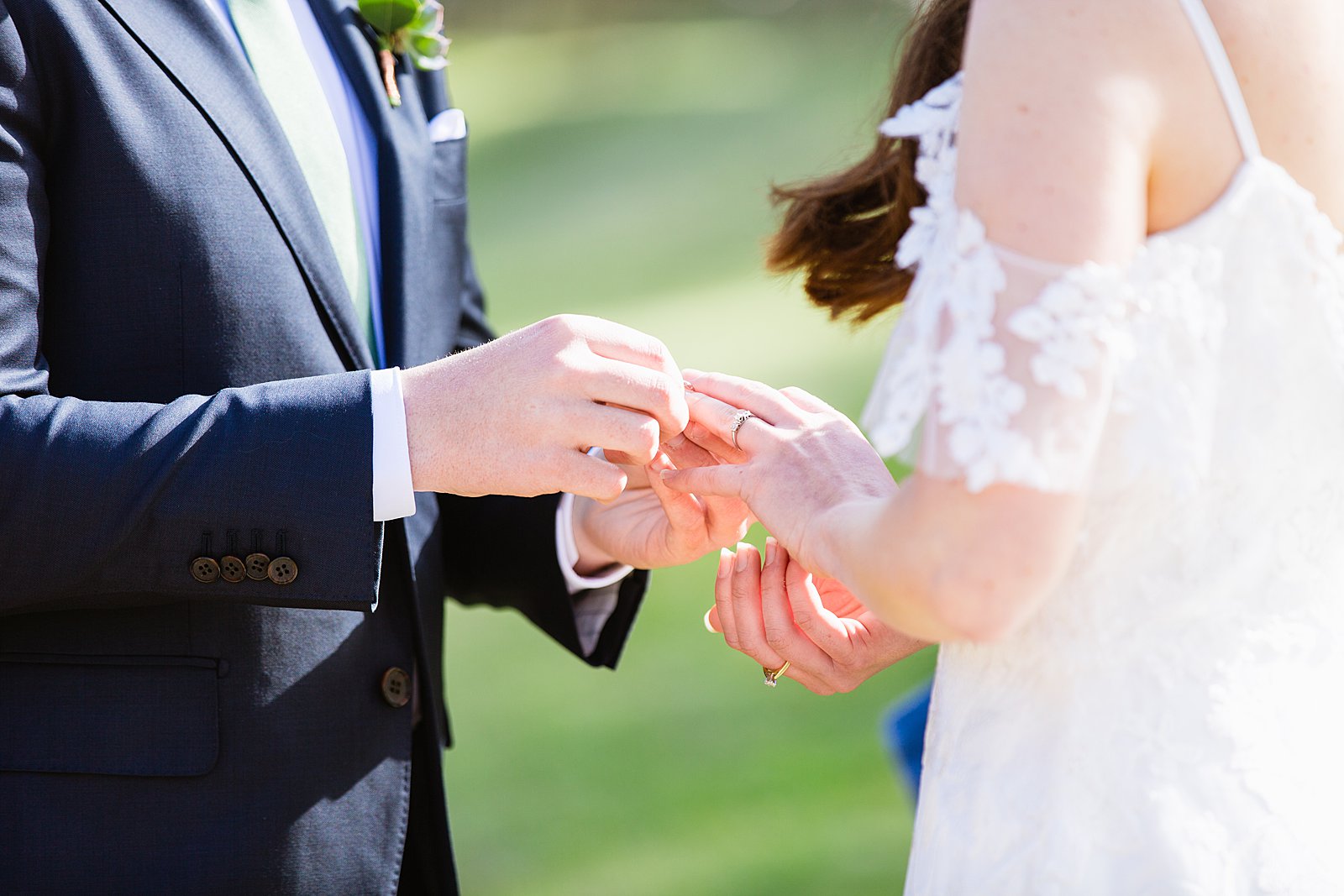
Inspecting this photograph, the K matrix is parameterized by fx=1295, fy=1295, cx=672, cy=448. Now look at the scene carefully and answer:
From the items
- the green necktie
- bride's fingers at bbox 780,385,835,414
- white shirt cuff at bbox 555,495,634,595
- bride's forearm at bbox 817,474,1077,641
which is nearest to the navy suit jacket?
the green necktie

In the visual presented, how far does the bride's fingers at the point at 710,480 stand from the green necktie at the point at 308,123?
0.63 metres

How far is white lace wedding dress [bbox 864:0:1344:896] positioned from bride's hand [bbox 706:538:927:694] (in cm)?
38

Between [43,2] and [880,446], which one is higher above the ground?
[43,2]

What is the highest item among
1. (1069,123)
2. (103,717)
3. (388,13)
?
(1069,123)

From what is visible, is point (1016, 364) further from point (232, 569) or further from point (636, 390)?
point (232, 569)

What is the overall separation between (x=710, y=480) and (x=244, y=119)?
876 mm

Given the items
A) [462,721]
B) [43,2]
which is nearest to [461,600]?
[43,2]

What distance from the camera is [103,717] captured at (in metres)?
1.81

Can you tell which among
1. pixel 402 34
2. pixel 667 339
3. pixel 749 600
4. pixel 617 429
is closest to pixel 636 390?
pixel 617 429

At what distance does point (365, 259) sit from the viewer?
2.21 m

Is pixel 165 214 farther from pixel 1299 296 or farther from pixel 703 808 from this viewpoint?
pixel 703 808

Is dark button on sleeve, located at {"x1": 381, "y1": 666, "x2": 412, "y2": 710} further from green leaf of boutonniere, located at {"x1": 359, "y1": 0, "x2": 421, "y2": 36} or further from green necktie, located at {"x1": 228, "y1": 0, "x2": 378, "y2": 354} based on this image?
green leaf of boutonniere, located at {"x1": 359, "y1": 0, "x2": 421, "y2": 36}

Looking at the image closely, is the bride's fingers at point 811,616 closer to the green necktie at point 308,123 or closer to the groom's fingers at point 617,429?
the groom's fingers at point 617,429

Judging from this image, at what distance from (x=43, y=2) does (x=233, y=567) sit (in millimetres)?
803
